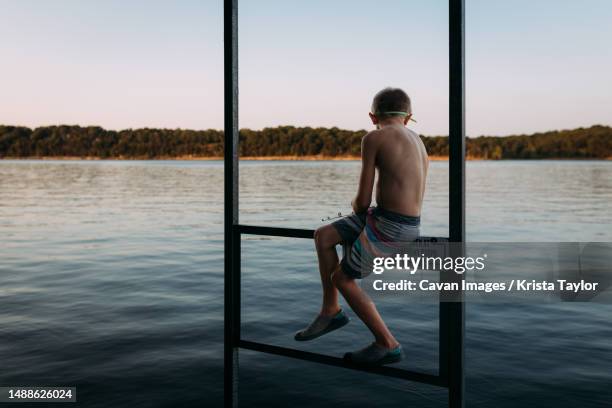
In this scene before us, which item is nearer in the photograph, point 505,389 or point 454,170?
point 454,170

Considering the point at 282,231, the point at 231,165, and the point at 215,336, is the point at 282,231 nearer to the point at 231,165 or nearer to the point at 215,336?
the point at 231,165

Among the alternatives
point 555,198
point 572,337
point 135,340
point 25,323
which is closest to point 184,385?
point 135,340

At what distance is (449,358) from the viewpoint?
328 centimetres

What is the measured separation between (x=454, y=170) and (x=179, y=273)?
1390 cm

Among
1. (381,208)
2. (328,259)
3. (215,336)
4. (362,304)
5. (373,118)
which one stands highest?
(373,118)

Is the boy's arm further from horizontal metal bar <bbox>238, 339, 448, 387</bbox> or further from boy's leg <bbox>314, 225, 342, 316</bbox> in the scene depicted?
horizontal metal bar <bbox>238, 339, 448, 387</bbox>

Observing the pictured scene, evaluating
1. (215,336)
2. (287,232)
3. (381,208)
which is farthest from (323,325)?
(215,336)

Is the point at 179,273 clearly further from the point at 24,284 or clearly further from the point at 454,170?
the point at 454,170

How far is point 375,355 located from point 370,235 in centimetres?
68

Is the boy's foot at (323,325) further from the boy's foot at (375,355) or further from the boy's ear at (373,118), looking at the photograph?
the boy's ear at (373,118)

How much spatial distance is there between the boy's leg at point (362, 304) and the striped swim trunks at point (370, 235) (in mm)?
50

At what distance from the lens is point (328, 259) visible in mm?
3471

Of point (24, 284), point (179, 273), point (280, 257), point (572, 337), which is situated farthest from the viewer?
point (280, 257)

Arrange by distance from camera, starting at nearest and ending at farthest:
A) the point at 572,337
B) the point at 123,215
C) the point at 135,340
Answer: the point at 135,340
the point at 572,337
the point at 123,215
